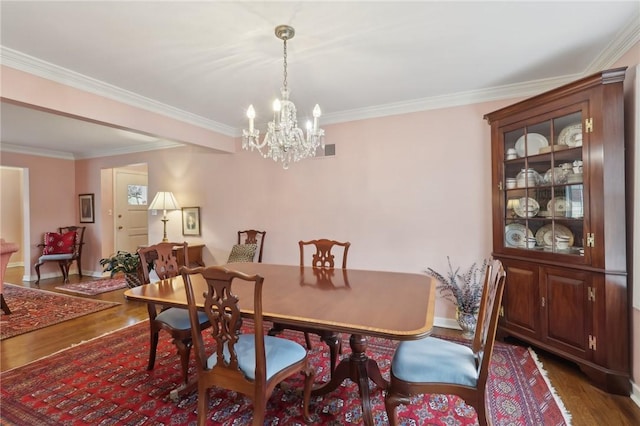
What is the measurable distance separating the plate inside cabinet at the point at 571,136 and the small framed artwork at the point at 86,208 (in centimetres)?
724

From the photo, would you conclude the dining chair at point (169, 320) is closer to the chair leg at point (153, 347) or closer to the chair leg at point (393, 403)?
the chair leg at point (153, 347)

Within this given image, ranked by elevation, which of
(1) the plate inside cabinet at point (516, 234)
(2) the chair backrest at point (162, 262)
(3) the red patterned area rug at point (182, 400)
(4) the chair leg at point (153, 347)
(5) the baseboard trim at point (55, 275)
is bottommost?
(3) the red patterned area rug at point (182, 400)

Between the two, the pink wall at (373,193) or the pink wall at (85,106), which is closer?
the pink wall at (85,106)

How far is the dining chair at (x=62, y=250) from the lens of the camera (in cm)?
545

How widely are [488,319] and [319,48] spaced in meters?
2.00

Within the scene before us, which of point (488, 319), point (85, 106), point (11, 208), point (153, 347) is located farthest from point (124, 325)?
point (11, 208)

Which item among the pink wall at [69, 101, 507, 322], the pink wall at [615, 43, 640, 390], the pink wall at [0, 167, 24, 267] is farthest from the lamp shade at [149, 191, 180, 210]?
the pink wall at [0, 167, 24, 267]

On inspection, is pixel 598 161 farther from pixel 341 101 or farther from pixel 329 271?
pixel 341 101

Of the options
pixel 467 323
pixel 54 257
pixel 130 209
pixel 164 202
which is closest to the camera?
pixel 467 323

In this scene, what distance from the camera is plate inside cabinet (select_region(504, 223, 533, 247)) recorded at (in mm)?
2625

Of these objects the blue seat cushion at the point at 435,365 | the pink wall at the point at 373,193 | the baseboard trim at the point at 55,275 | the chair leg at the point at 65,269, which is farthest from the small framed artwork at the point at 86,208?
the blue seat cushion at the point at 435,365

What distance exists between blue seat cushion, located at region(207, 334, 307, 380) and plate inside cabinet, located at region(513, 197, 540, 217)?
7.22 feet

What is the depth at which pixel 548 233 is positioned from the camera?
246cm

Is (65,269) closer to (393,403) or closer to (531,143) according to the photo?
(393,403)
